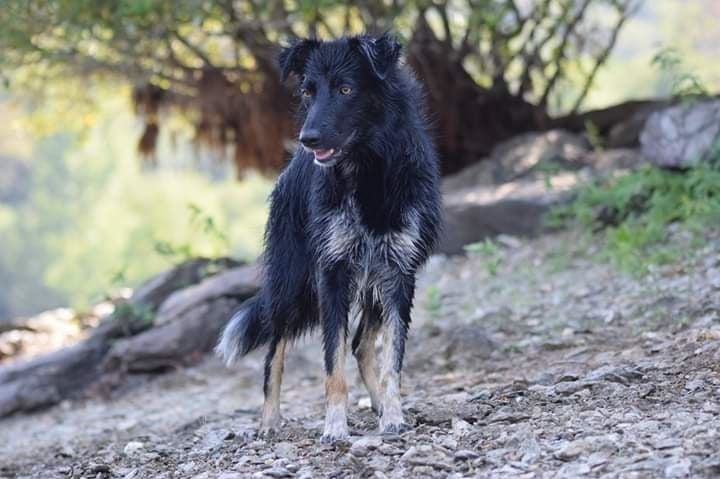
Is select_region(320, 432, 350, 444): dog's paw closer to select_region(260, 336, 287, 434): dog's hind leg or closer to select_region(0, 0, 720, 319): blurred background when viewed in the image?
select_region(260, 336, 287, 434): dog's hind leg

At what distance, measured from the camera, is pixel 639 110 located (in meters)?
12.3

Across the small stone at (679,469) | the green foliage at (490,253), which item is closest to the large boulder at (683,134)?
the green foliage at (490,253)

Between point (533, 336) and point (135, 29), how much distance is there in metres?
6.04

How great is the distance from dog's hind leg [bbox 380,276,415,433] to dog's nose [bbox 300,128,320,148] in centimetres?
85

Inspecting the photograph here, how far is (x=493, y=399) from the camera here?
5.65 meters

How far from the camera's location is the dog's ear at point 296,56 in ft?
18.1

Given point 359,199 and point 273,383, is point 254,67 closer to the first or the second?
point 273,383

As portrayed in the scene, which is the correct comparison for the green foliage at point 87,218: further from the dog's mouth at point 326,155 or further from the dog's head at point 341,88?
the dog's mouth at point 326,155

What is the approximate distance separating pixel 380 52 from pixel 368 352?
1.69m

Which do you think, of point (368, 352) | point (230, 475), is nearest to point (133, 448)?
point (368, 352)

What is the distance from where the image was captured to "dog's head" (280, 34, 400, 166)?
5.27 meters

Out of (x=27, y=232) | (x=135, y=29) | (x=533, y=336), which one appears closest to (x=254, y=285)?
(x=533, y=336)

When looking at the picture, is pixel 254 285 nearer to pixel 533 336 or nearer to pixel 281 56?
pixel 533 336

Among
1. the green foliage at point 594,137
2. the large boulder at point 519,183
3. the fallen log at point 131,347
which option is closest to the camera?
the fallen log at point 131,347
